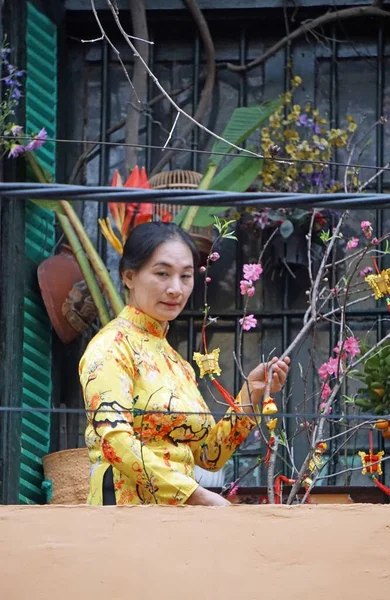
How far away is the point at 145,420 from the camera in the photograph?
5.45m

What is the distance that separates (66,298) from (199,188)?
69 cm

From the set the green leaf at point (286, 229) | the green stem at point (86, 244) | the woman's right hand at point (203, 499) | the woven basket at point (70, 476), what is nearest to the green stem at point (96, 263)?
the green stem at point (86, 244)

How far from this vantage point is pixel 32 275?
7.00m

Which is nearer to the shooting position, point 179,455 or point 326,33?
point 179,455

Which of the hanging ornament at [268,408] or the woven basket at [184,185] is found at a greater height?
the woven basket at [184,185]

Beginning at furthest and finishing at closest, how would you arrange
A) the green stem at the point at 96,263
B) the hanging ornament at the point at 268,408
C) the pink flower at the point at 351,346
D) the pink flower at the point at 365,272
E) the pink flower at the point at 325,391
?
1. the green stem at the point at 96,263
2. the pink flower at the point at 365,272
3. the pink flower at the point at 351,346
4. the pink flower at the point at 325,391
5. the hanging ornament at the point at 268,408

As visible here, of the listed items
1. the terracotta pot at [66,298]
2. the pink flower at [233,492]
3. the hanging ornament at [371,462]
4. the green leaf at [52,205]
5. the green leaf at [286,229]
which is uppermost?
the green leaf at [52,205]

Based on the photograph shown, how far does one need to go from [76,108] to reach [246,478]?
5.76ft

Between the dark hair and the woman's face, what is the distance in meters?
0.02

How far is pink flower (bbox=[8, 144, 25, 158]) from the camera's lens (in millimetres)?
6875

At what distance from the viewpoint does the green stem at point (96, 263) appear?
22.5 ft

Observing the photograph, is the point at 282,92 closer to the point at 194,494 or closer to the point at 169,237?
the point at 169,237

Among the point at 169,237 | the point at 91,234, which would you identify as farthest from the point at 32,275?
the point at 169,237

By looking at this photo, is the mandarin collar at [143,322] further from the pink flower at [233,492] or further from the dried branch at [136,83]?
the dried branch at [136,83]
